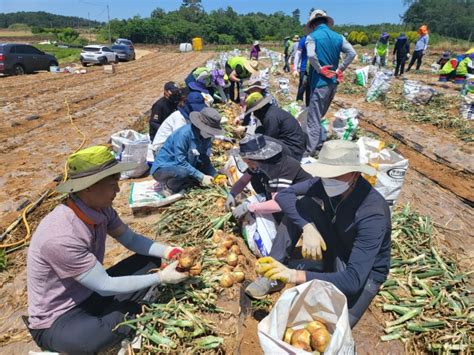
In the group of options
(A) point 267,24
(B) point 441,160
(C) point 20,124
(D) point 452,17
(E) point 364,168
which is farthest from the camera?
(A) point 267,24

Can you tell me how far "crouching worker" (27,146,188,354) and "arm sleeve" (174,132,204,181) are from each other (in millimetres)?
1773

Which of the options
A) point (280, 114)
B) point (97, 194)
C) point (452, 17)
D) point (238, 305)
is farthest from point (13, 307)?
point (452, 17)

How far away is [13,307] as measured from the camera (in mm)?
2814

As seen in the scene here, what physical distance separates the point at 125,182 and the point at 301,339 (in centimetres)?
395

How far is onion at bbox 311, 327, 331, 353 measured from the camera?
1.89 m

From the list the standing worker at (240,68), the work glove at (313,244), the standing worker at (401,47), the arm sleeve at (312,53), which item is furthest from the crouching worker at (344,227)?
the standing worker at (401,47)

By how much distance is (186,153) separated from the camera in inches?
158

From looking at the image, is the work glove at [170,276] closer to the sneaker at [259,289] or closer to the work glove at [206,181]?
the sneaker at [259,289]

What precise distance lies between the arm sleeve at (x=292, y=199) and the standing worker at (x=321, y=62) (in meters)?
2.75

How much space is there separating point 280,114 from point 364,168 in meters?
2.20

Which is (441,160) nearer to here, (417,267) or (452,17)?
(417,267)

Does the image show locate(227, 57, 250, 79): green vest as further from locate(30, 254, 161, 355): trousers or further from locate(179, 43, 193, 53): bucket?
locate(179, 43, 193, 53): bucket

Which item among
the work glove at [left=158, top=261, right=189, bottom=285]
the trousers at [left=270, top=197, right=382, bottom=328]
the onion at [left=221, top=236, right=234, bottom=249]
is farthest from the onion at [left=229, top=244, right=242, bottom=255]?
the work glove at [left=158, top=261, right=189, bottom=285]

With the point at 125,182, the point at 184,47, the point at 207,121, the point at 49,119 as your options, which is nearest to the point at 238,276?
the point at 207,121
